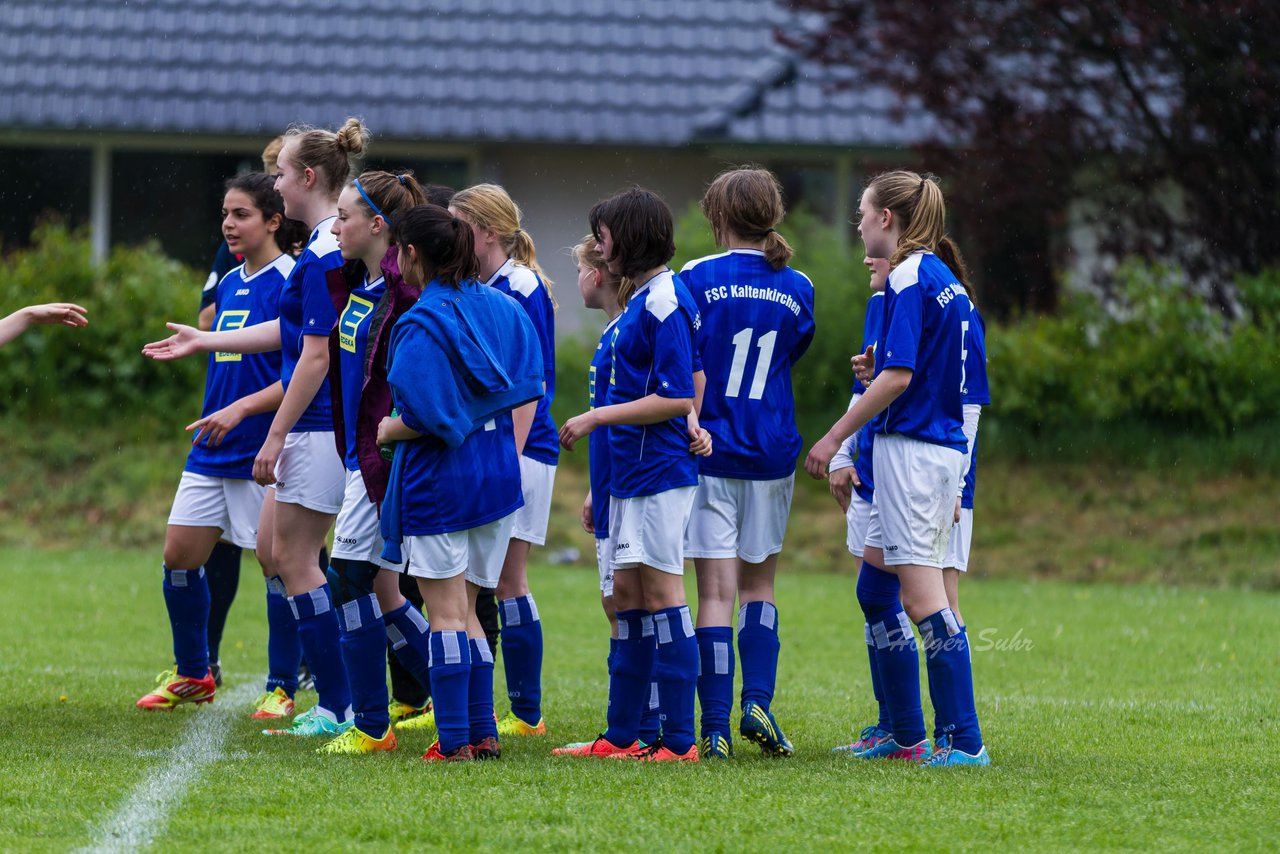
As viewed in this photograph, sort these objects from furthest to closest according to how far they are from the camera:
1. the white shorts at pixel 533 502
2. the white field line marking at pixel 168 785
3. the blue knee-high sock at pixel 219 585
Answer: the blue knee-high sock at pixel 219 585, the white shorts at pixel 533 502, the white field line marking at pixel 168 785

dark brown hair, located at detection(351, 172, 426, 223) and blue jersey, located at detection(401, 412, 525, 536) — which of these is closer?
blue jersey, located at detection(401, 412, 525, 536)

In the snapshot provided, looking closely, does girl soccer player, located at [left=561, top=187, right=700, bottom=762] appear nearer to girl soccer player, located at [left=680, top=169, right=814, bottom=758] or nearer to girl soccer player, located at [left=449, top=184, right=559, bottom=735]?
girl soccer player, located at [left=680, top=169, right=814, bottom=758]

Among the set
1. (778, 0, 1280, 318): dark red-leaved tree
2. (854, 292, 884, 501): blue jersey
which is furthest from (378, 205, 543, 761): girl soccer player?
(778, 0, 1280, 318): dark red-leaved tree

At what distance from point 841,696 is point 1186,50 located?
398 inches

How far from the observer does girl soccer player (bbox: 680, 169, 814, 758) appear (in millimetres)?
5695

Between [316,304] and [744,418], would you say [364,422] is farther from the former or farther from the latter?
[744,418]

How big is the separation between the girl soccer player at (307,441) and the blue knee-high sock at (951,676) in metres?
2.30

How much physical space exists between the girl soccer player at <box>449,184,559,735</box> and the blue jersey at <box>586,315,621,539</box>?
→ 0.47m

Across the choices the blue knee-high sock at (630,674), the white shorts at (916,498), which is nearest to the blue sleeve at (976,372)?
the white shorts at (916,498)

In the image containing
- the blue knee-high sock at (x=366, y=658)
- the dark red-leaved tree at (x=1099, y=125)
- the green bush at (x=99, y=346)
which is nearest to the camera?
the blue knee-high sock at (x=366, y=658)

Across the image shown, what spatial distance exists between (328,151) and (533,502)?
62.7 inches

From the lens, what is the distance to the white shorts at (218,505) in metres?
6.79

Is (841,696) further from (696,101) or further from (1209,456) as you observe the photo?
(696,101)

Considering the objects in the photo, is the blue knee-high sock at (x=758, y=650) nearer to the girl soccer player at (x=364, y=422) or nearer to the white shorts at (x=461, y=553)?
the white shorts at (x=461, y=553)
